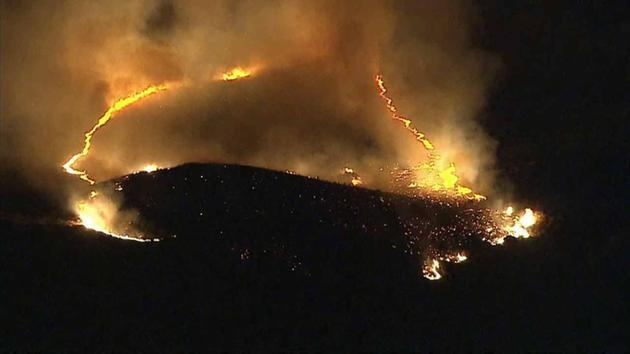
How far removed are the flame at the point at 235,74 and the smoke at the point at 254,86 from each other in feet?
0.95

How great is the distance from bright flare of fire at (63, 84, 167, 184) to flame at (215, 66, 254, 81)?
5.66 ft

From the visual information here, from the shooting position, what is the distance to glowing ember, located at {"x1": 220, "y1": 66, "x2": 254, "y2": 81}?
21391 millimetres

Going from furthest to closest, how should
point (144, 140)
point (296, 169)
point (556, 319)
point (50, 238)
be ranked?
point (144, 140), point (296, 169), point (50, 238), point (556, 319)

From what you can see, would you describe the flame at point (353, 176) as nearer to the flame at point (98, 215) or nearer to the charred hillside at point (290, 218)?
the charred hillside at point (290, 218)

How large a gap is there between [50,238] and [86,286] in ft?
5.63

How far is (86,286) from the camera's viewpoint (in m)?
12.2

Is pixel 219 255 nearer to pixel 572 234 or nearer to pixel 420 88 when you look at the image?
pixel 572 234

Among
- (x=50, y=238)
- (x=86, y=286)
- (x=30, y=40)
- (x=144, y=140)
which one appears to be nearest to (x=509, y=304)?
(x=86, y=286)

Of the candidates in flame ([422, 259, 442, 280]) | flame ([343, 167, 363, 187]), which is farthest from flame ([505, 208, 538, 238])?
flame ([343, 167, 363, 187])

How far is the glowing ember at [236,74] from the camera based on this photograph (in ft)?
70.2

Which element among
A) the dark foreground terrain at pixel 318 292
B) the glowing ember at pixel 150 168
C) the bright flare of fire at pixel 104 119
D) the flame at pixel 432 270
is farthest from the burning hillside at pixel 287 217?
the bright flare of fire at pixel 104 119

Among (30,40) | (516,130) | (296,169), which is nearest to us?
(296,169)

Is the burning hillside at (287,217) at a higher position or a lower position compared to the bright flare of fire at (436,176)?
lower

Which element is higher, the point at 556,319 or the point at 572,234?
the point at 572,234
